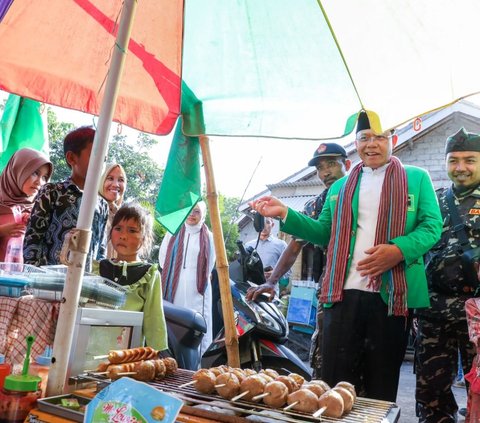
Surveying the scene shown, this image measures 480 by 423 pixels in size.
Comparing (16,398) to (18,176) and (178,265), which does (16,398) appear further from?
(178,265)

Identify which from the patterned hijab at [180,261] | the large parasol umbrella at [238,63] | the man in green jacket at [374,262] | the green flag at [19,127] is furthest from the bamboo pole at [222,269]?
the patterned hijab at [180,261]

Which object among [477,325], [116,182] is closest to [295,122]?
[477,325]

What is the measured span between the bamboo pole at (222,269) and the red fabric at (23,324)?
87cm

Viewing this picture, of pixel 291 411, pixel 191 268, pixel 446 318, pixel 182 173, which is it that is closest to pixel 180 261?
pixel 191 268

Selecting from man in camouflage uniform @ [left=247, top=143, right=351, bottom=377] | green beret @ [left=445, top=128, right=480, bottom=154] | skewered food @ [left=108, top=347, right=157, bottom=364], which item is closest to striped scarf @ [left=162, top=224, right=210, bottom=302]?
man in camouflage uniform @ [left=247, top=143, right=351, bottom=377]

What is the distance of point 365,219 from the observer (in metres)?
3.04

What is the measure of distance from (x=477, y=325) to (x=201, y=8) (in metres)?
2.49

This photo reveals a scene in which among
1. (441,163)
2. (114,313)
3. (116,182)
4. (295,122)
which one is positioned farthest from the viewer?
(441,163)

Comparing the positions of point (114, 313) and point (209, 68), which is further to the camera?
point (209, 68)

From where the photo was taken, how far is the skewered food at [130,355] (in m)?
1.82

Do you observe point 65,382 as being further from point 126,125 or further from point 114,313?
point 126,125

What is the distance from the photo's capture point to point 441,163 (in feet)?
39.0

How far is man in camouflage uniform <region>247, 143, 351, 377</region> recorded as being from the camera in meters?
3.82

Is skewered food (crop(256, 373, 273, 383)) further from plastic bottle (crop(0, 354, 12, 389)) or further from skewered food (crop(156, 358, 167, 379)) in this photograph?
plastic bottle (crop(0, 354, 12, 389))
